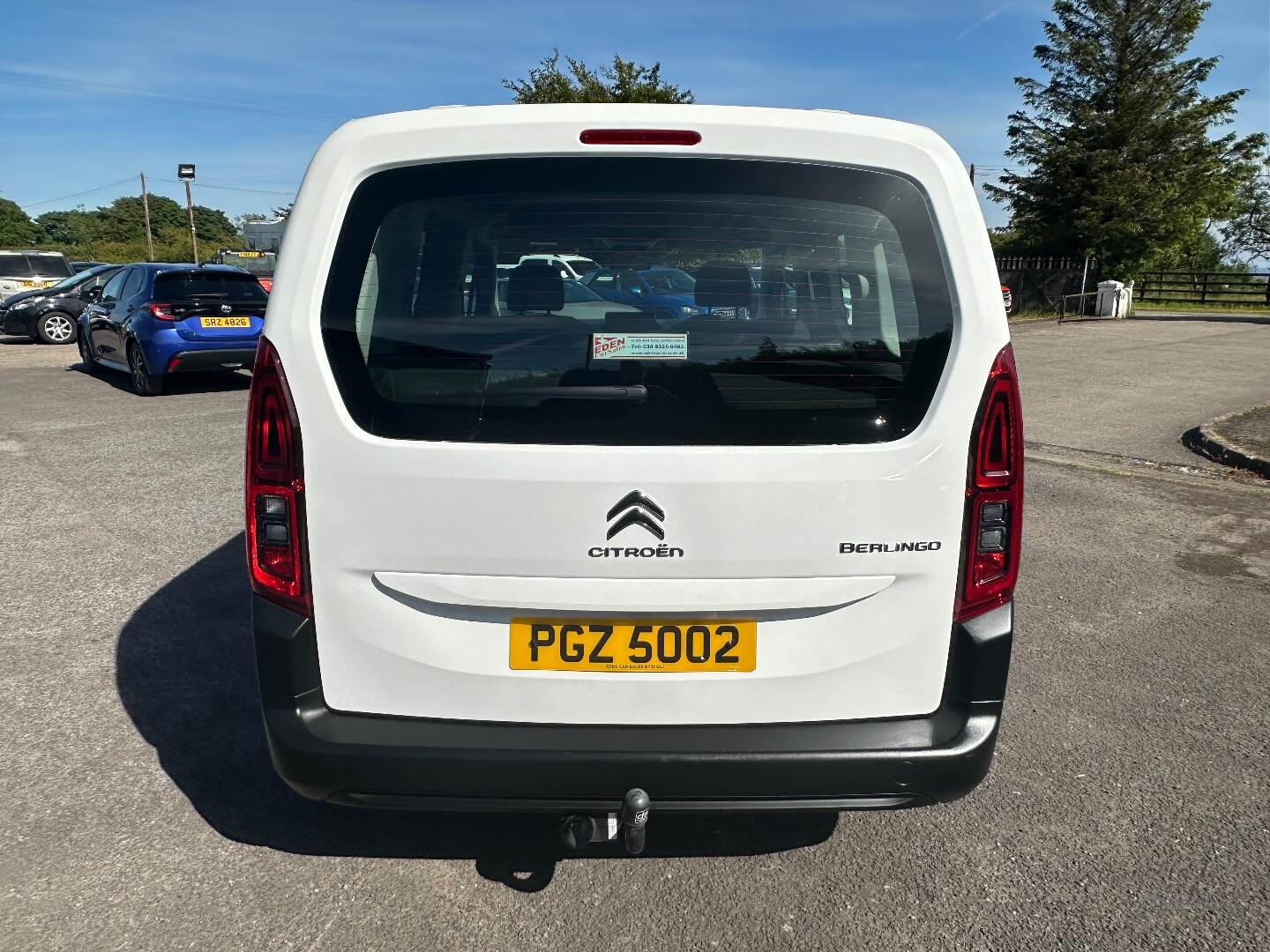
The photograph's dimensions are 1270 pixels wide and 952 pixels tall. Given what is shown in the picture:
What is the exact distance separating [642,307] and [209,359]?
10.9 metres

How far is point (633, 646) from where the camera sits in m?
2.23

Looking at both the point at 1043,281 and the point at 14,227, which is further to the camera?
the point at 14,227

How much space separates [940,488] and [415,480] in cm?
119

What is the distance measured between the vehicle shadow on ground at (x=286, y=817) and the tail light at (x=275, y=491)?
0.91 meters

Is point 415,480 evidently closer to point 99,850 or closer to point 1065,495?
point 99,850

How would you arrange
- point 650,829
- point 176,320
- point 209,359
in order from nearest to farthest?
point 650,829, point 176,320, point 209,359

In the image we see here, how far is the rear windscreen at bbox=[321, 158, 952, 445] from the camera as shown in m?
2.18

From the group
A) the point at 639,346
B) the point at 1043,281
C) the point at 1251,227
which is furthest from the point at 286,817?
the point at 1251,227

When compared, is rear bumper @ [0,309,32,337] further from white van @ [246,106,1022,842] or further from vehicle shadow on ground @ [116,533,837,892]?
white van @ [246,106,1022,842]

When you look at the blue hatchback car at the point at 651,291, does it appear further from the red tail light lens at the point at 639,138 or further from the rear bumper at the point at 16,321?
the rear bumper at the point at 16,321

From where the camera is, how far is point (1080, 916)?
2.45 meters

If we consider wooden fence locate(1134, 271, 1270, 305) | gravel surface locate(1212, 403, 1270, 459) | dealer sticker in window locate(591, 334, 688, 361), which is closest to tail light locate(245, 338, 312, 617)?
dealer sticker in window locate(591, 334, 688, 361)

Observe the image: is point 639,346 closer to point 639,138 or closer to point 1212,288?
point 639,138

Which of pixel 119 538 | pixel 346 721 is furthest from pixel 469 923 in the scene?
pixel 119 538
